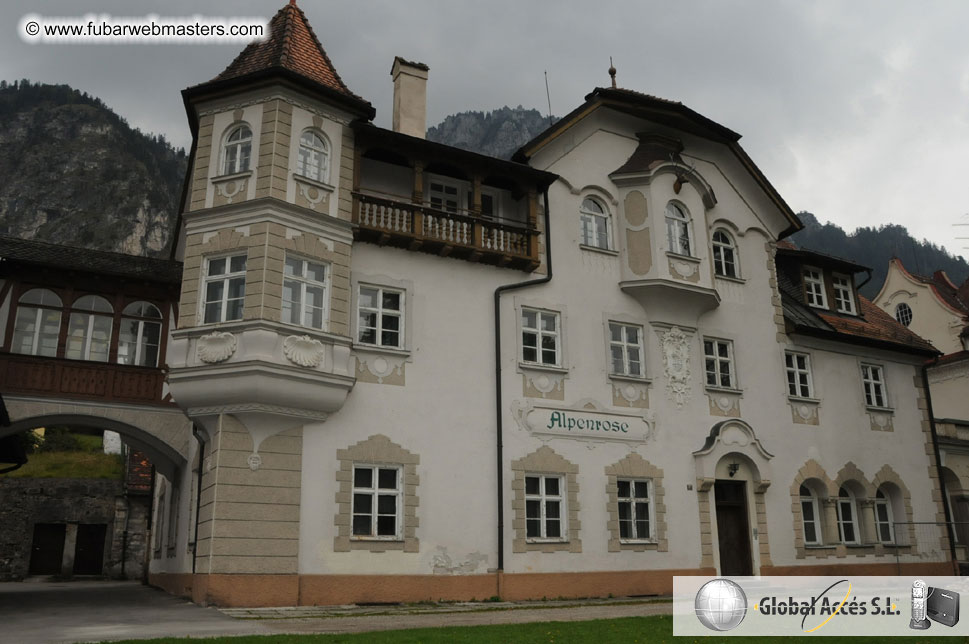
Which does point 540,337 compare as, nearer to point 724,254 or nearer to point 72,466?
point 724,254

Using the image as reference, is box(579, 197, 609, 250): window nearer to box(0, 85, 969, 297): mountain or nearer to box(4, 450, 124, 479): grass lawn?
box(4, 450, 124, 479): grass lawn

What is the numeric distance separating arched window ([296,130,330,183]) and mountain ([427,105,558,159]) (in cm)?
14354

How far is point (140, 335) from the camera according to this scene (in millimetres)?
21547

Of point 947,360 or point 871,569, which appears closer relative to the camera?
point 871,569

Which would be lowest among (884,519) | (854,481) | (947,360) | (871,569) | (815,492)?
(871,569)

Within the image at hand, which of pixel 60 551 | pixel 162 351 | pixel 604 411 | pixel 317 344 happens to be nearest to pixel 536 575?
pixel 604 411

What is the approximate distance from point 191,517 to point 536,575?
8535 millimetres

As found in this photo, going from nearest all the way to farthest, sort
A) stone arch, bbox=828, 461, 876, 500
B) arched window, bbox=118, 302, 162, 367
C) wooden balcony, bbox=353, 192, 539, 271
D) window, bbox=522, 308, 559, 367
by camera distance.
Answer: wooden balcony, bbox=353, 192, 539, 271, arched window, bbox=118, 302, 162, 367, window, bbox=522, 308, 559, 367, stone arch, bbox=828, 461, 876, 500

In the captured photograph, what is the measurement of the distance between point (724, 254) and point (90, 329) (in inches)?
751

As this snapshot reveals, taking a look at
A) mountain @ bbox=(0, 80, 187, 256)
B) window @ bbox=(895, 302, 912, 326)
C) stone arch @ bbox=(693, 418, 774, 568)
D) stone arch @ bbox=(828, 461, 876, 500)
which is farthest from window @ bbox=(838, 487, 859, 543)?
mountain @ bbox=(0, 80, 187, 256)

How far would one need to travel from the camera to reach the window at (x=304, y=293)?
18.8 metres

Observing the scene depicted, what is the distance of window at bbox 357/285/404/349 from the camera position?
66.0ft

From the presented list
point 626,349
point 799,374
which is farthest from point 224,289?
point 799,374

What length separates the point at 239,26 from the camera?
19.4 meters
